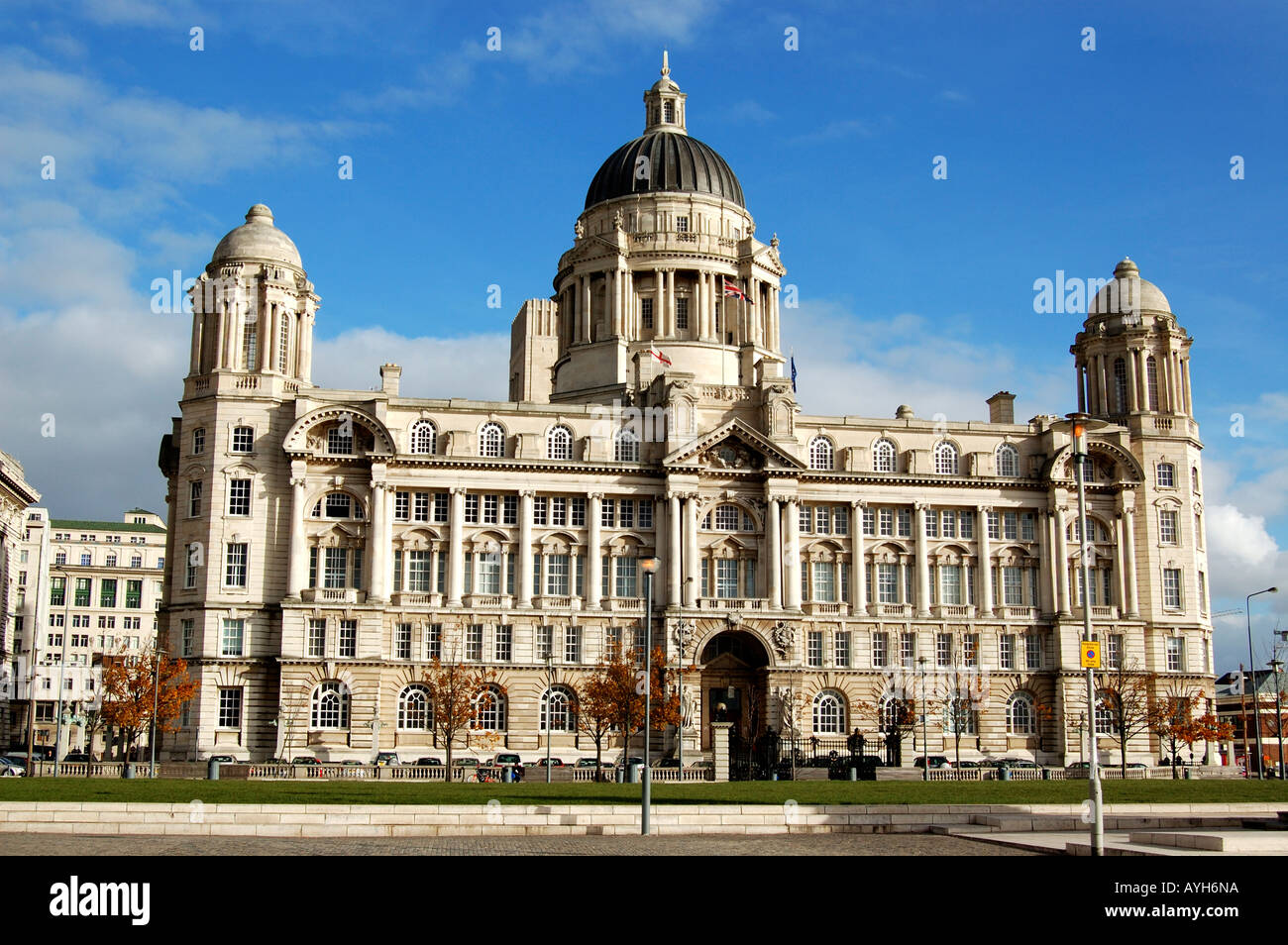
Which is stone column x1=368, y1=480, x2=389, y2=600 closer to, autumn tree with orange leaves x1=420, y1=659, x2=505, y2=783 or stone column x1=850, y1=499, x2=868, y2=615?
autumn tree with orange leaves x1=420, y1=659, x2=505, y2=783

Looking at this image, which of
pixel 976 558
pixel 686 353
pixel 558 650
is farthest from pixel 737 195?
pixel 558 650

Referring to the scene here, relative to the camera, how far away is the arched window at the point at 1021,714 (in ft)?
313

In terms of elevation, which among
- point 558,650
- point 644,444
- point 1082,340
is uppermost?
point 1082,340

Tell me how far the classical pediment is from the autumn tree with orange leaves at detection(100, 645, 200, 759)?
102 feet

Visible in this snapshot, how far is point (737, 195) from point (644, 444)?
30.3 m

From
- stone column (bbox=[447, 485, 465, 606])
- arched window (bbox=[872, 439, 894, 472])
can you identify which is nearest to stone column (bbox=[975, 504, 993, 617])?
arched window (bbox=[872, 439, 894, 472])

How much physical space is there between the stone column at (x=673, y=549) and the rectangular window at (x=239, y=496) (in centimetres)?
2552

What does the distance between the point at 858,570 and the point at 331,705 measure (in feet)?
111

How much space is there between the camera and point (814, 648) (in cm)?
9425

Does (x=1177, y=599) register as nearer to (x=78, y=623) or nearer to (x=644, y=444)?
(x=644, y=444)

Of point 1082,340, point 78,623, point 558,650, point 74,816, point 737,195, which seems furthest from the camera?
point 78,623
